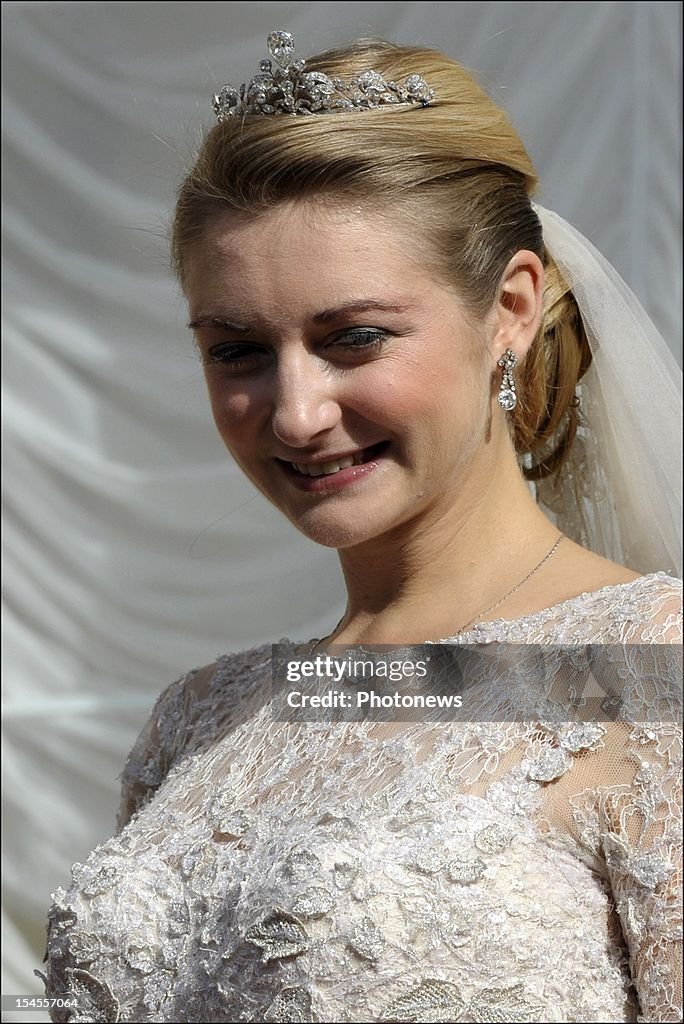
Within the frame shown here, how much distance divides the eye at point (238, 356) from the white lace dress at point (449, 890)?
0.44 m

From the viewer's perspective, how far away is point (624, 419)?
1867mm

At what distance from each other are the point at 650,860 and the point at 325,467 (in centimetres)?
61

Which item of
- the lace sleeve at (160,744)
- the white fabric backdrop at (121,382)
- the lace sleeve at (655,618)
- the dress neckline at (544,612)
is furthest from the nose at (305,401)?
the white fabric backdrop at (121,382)

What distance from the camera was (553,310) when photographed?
1.80 m

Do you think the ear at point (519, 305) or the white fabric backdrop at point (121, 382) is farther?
the white fabric backdrop at point (121, 382)

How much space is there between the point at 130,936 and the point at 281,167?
3.14 ft

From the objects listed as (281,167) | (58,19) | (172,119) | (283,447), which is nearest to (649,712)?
(283,447)

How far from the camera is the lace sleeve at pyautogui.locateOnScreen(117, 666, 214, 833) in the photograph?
195 centimetres

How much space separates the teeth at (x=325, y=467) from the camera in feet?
5.13

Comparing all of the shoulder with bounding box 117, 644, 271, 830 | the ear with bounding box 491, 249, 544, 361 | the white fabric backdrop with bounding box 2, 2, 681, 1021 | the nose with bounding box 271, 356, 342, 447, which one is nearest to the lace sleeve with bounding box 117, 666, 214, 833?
the shoulder with bounding box 117, 644, 271, 830

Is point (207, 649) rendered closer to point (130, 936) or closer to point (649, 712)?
point (130, 936)

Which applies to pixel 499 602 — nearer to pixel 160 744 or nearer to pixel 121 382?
pixel 160 744

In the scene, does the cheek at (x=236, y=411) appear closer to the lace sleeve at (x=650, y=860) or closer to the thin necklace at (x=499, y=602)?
the thin necklace at (x=499, y=602)

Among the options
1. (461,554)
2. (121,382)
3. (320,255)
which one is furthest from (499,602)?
(121,382)
